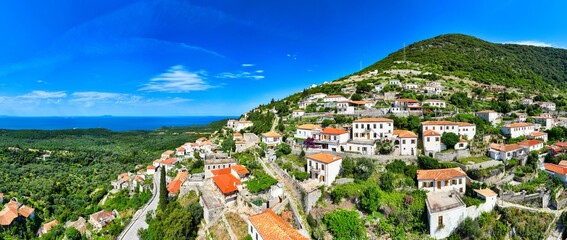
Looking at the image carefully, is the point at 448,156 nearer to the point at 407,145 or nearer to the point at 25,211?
the point at 407,145

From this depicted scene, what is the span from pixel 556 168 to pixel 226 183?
37.6m

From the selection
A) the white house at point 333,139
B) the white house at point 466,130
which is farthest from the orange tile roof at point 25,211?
the white house at point 466,130

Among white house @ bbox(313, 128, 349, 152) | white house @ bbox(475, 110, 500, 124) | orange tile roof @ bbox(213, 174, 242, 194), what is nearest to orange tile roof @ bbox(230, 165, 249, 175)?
orange tile roof @ bbox(213, 174, 242, 194)

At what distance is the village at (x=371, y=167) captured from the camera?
26.0 meters

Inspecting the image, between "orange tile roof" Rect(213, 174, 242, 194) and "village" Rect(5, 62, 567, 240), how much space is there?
112mm

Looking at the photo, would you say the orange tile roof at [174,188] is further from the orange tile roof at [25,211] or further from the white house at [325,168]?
the orange tile roof at [25,211]

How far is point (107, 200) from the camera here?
49.3m

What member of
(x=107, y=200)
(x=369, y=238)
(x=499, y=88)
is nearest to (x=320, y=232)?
(x=369, y=238)

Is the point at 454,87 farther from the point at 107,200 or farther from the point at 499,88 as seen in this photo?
the point at 107,200

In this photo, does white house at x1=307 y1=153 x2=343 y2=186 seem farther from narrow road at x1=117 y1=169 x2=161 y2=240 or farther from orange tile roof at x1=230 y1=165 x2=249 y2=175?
narrow road at x1=117 y1=169 x2=161 y2=240

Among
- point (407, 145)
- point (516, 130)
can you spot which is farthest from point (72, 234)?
point (516, 130)

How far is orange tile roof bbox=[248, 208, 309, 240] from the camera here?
19766 millimetres

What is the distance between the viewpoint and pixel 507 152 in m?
32.4

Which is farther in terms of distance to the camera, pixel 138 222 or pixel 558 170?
pixel 138 222
